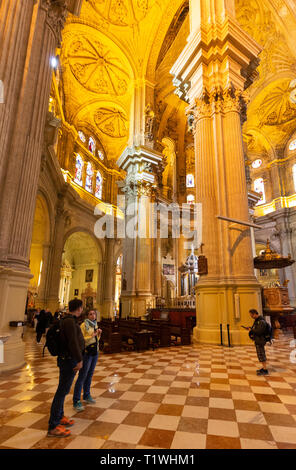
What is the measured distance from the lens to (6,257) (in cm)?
527

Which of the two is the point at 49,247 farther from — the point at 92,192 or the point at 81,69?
the point at 81,69

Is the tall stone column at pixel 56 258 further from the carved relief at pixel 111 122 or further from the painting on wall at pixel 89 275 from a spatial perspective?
the carved relief at pixel 111 122

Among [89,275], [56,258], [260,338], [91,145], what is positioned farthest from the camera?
[89,275]

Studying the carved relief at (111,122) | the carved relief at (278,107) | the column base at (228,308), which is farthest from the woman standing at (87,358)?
the carved relief at (111,122)

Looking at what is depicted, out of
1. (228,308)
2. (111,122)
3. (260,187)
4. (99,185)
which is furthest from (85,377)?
(260,187)

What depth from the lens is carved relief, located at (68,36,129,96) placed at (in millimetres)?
17828

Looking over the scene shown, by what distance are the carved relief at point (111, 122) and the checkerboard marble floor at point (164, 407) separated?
23290 millimetres

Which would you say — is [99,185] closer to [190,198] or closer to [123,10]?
[190,198]

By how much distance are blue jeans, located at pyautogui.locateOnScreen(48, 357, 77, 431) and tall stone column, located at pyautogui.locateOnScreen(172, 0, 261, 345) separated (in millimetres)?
6356

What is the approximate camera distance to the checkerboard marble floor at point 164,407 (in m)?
2.42

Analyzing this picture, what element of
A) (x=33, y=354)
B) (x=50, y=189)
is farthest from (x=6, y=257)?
(x=50, y=189)

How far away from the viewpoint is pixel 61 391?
2.52m

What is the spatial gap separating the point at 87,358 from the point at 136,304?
1157 cm

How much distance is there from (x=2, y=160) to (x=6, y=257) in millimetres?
1999
